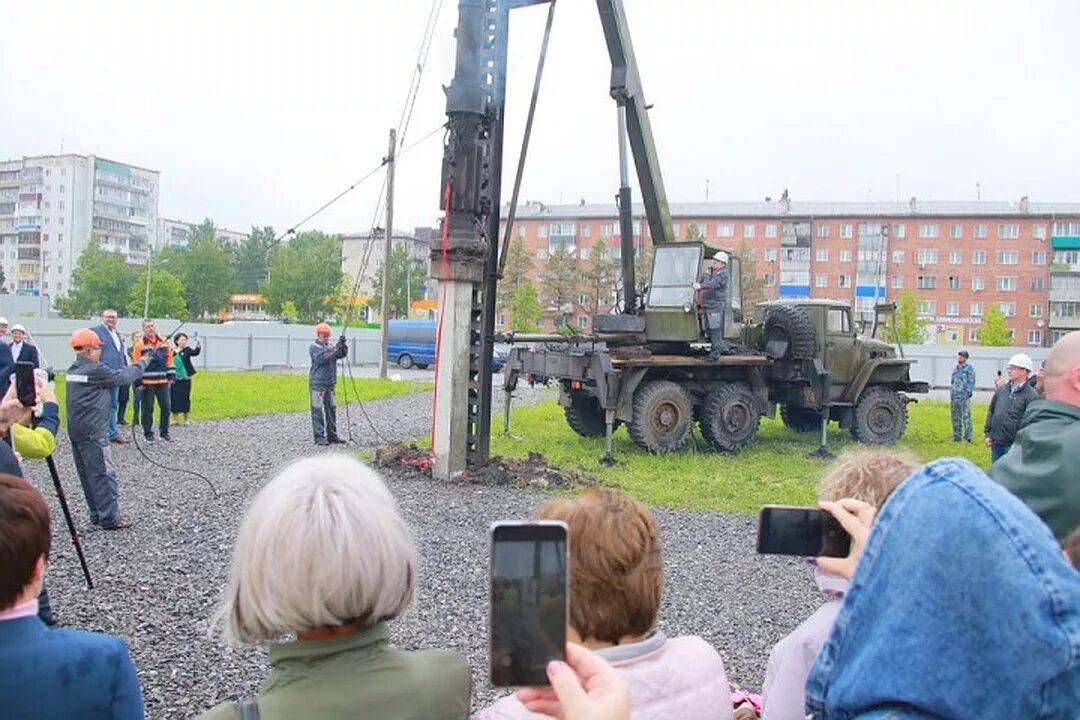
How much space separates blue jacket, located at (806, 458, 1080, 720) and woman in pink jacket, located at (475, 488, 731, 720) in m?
1.01

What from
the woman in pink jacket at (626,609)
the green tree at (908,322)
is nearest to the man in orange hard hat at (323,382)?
the woman in pink jacket at (626,609)

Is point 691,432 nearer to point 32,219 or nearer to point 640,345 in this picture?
point 640,345

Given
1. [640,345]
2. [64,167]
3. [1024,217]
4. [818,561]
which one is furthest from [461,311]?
[64,167]

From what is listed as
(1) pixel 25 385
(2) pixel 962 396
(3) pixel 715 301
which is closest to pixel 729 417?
(3) pixel 715 301

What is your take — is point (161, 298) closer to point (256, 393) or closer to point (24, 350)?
point (256, 393)

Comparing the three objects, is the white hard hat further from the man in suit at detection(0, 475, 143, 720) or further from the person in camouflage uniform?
the man in suit at detection(0, 475, 143, 720)

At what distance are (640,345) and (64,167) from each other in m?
118

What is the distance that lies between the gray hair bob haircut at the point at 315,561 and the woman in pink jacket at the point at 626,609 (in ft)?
1.11

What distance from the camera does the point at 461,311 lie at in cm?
1197

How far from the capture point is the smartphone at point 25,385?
188 inches

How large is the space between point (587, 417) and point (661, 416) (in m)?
2.18

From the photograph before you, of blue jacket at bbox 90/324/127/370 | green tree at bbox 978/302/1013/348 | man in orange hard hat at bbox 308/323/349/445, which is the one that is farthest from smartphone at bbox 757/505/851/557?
green tree at bbox 978/302/1013/348

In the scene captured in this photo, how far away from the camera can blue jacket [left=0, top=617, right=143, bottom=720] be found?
221 centimetres

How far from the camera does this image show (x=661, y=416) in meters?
14.9
